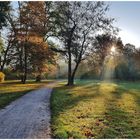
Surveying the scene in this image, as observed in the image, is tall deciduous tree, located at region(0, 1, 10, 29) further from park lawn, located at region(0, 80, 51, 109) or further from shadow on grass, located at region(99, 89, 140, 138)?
shadow on grass, located at region(99, 89, 140, 138)

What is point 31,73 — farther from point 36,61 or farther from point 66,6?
point 66,6

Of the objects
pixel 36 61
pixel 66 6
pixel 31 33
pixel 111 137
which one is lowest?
pixel 111 137

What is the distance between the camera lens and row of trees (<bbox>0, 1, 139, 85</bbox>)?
4981cm

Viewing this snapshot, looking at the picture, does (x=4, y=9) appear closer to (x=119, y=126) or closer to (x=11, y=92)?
(x=11, y=92)

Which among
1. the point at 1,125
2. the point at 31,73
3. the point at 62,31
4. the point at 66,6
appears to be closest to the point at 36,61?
the point at 31,73

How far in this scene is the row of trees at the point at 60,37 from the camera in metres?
49.8

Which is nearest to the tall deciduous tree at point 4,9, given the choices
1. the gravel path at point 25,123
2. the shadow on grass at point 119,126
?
the gravel path at point 25,123

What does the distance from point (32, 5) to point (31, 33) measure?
549cm

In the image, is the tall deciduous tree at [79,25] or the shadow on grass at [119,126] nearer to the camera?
the shadow on grass at [119,126]

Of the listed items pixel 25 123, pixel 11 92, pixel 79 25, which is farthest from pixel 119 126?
pixel 79 25

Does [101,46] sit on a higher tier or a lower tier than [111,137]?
higher

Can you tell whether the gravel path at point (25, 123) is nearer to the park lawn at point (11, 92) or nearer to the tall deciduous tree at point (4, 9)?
the park lawn at point (11, 92)

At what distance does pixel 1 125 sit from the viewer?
42.0 ft

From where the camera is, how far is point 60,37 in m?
53.3
